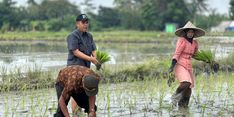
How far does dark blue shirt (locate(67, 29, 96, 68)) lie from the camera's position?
5875mm

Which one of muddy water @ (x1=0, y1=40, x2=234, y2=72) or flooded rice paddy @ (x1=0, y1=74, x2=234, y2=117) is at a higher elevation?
muddy water @ (x1=0, y1=40, x2=234, y2=72)

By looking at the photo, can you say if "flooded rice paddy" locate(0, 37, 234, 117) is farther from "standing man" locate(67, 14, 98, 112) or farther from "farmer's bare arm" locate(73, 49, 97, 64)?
"farmer's bare arm" locate(73, 49, 97, 64)

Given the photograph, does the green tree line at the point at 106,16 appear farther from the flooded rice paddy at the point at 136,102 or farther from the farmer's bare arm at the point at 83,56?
the farmer's bare arm at the point at 83,56

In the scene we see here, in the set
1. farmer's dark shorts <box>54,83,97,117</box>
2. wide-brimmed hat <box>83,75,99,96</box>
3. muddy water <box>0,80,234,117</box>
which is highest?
wide-brimmed hat <box>83,75,99,96</box>

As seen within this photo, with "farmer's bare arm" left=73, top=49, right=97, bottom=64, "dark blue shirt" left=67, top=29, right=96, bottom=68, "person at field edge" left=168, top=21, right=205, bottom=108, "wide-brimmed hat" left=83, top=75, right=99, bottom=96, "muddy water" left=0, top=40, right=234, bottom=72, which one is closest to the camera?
"wide-brimmed hat" left=83, top=75, right=99, bottom=96

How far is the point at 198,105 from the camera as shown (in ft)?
24.1

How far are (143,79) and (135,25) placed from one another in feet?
147

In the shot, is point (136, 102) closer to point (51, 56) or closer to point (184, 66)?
point (184, 66)

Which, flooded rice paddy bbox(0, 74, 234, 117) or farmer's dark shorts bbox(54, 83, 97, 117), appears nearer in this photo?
farmer's dark shorts bbox(54, 83, 97, 117)

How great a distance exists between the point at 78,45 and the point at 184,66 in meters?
2.09

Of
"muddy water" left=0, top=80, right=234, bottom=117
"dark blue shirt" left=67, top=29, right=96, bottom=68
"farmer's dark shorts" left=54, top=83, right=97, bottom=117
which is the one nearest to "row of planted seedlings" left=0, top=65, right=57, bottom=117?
"muddy water" left=0, top=80, right=234, bottom=117

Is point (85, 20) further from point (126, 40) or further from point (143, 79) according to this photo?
point (126, 40)

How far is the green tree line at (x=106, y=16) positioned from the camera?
168 feet

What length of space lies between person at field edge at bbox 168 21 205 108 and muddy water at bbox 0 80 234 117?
193 millimetres
